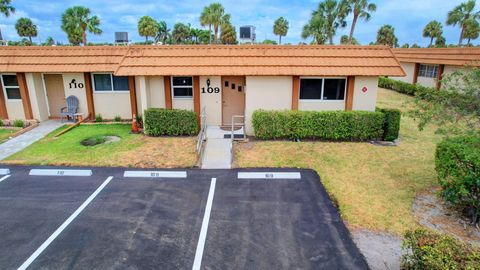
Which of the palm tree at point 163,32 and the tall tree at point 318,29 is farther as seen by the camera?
the palm tree at point 163,32

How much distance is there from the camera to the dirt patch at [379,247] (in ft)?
17.5

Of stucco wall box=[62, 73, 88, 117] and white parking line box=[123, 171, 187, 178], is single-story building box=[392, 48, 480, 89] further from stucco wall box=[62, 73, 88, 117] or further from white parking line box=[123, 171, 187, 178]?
stucco wall box=[62, 73, 88, 117]

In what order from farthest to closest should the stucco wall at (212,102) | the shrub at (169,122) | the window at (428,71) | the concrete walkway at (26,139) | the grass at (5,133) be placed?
1. the window at (428,71)
2. the stucco wall at (212,102)
3. the shrub at (169,122)
4. the grass at (5,133)
5. the concrete walkway at (26,139)

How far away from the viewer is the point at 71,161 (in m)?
9.93

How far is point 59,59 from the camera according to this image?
14508 mm

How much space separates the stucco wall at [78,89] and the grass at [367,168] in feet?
29.5

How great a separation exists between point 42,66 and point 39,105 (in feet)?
6.66

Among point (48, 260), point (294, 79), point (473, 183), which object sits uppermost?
point (294, 79)

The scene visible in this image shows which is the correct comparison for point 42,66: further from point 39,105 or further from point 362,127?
point 362,127

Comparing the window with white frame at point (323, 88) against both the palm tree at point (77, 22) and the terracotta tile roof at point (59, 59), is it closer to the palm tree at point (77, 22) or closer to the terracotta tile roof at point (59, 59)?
the terracotta tile roof at point (59, 59)

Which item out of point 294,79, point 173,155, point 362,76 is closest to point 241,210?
point 173,155

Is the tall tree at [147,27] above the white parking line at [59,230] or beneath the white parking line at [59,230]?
above

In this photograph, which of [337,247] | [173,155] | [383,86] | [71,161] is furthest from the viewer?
[383,86]

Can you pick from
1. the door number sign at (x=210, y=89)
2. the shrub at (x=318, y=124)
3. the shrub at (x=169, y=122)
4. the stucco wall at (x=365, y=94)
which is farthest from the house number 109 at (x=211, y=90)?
the stucco wall at (x=365, y=94)
